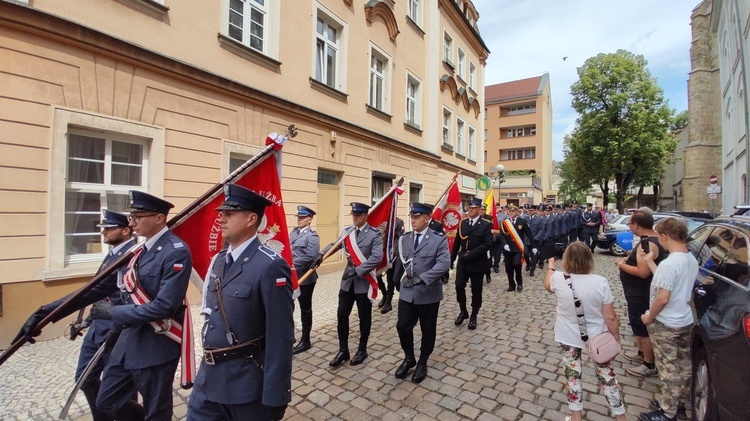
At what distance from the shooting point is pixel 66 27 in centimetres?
546

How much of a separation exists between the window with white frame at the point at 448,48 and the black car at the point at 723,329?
1703cm

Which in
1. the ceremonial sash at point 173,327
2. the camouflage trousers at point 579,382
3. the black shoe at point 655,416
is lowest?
the black shoe at point 655,416

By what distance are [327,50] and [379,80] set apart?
122 inches

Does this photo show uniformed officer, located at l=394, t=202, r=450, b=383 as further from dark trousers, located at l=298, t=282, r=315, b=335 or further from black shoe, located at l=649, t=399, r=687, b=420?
black shoe, located at l=649, t=399, r=687, b=420

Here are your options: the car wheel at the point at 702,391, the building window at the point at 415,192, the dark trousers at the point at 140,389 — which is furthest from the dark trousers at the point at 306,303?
the building window at the point at 415,192

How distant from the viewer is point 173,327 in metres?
2.55

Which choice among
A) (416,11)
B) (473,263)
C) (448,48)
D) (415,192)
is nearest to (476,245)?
(473,263)

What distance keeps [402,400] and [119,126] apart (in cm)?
619

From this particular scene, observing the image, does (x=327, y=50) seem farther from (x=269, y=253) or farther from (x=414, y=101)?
(x=269, y=253)

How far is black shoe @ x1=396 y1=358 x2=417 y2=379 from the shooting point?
13.5 feet

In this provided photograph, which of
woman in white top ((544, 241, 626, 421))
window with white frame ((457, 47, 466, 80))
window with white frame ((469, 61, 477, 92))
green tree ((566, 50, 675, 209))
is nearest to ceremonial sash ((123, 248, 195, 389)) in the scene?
woman in white top ((544, 241, 626, 421))

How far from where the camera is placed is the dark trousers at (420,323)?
4148 millimetres

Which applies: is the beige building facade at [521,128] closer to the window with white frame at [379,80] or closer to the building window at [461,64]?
the building window at [461,64]

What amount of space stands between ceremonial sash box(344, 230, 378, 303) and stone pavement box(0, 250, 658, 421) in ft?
2.93
